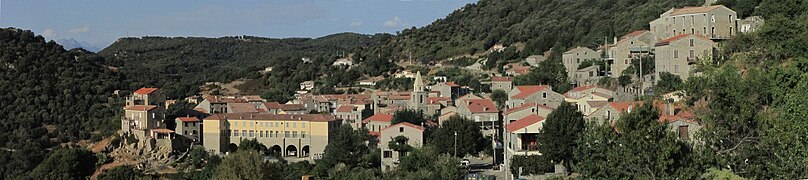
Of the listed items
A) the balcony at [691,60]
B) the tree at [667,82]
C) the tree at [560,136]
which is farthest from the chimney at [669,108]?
the balcony at [691,60]

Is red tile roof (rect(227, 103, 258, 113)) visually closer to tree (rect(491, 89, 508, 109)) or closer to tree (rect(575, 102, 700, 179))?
tree (rect(491, 89, 508, 109))

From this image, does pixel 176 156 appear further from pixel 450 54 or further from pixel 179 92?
pixel 450 54

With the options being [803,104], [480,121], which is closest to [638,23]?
[480,121]

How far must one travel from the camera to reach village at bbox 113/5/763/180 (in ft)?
122

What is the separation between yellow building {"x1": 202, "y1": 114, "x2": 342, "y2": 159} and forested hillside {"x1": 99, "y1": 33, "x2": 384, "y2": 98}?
25.7 metres

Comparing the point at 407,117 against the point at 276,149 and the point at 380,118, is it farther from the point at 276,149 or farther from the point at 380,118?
the point at 276,149

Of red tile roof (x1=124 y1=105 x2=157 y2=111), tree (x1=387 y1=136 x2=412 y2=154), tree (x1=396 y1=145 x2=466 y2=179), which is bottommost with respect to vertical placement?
tree (x1=396 y1=145 x2=466 y2=179)

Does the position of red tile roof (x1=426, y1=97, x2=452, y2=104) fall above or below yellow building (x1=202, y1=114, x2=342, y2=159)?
above

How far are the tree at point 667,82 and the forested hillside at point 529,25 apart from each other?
15.3 metres

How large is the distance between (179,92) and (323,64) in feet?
52.0

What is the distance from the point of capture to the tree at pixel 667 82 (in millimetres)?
36125

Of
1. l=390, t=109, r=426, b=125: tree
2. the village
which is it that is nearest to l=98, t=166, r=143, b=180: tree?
the village

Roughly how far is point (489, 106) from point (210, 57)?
94002 mm

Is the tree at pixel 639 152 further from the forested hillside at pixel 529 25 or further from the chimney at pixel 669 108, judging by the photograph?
the forested hillside at pixel 529 25
